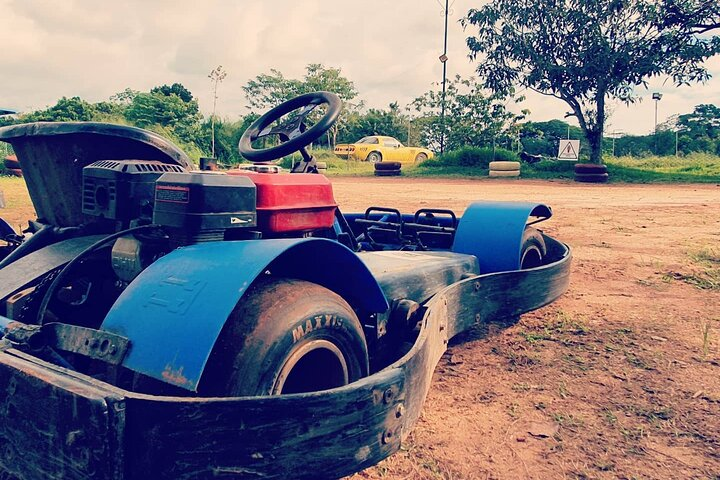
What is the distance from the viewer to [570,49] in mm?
22078

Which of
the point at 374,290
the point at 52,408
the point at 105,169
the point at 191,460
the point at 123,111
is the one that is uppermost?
the point at 123,111

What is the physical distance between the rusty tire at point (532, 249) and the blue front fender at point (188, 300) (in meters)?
2.27

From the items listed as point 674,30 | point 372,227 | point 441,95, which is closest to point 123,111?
point 441,95

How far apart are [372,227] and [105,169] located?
2.38 metres

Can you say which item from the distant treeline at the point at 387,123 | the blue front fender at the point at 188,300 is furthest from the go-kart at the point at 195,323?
the distant treeline at the point at 387,123

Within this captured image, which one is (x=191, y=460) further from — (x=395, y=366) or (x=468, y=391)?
(x=468, y=391)

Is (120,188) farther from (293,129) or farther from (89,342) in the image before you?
(293,129)

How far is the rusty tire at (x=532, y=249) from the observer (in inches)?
165

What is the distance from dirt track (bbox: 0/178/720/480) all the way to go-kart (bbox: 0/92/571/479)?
0.29 meters

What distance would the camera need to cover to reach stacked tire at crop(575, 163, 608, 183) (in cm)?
1836

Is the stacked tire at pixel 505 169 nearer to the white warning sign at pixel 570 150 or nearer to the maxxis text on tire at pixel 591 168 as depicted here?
the maxxis text on tire at pixel 591 168

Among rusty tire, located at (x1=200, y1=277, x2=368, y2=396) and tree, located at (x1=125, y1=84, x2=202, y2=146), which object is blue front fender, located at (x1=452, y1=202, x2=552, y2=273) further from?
tree, located at (x1=125, y1=84, x2=202, y2=146)

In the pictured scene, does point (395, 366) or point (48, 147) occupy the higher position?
point (48, 147)

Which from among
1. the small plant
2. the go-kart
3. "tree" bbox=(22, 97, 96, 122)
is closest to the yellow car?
"tree" bbox=(22, 97, 96, 122)
